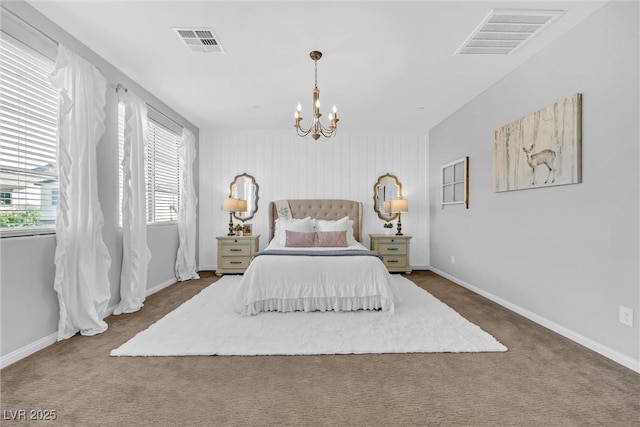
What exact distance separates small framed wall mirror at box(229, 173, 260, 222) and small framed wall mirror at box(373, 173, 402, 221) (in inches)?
88.5

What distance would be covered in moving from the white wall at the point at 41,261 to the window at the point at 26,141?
19 cm

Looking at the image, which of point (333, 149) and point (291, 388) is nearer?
point (291, 388)

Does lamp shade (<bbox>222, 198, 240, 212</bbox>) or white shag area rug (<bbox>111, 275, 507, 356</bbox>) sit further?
lamp shade (<bbox>222, 198, 240, 212</bbox>)

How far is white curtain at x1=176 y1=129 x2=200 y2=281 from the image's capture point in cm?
489

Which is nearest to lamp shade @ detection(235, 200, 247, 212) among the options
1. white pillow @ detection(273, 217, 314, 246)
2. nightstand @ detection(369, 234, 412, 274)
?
white pillow @ detection(273, 217, 314, 246)

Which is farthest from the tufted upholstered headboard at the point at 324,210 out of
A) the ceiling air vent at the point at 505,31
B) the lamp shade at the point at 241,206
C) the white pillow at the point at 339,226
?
the ceiling air vent at the point at 505,31

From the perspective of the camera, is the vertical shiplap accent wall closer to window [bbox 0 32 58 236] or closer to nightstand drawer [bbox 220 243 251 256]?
nightstand drawer [bbox 220 243 251 256]

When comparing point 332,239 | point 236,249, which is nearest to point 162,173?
point 236,249

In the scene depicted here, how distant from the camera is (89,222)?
9.15ft

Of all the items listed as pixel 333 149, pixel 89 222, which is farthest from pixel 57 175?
pixel 333 149

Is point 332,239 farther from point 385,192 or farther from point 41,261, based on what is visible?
point 41,261

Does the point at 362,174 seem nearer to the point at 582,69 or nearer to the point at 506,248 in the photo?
the point at 506,248

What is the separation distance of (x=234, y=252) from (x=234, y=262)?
173 mm

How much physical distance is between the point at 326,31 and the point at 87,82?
86.9 inches
